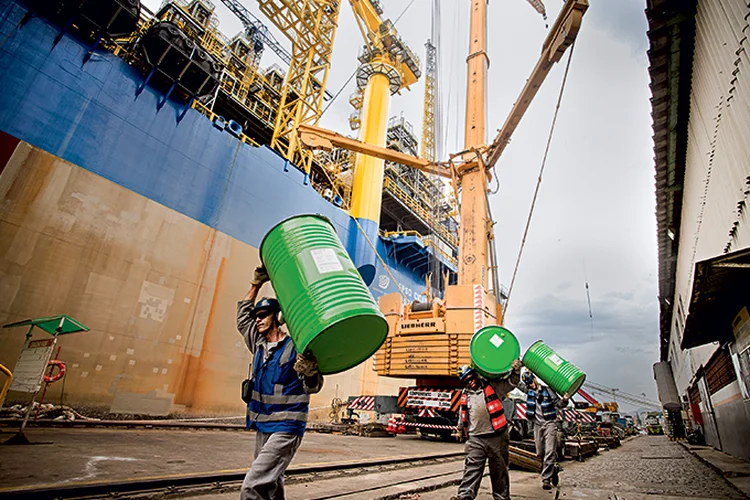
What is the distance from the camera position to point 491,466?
124 inches

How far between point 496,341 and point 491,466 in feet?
3.68

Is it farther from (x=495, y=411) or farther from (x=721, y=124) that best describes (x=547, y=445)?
(x=721, y=124)

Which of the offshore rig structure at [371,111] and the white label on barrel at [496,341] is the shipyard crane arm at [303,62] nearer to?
the offshore rig structure at [371,111]

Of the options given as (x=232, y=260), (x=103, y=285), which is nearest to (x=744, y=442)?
(x=232, y=260)

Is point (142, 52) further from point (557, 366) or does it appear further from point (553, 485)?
point (553, 485)

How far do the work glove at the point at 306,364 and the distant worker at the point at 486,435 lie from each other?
2068 millimetres

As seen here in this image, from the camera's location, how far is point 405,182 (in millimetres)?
26344

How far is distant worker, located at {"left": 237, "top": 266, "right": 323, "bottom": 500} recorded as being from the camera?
1.79m

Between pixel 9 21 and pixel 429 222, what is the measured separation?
70.6ft

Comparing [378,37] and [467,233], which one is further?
[378,37]

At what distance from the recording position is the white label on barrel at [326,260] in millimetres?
1875

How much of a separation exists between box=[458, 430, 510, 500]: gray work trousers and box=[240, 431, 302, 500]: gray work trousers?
1839mm

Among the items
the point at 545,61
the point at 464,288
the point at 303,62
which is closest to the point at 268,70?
the point at 303,62

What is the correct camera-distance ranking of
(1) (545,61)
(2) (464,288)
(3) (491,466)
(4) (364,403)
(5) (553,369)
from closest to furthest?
(3) (491,466)
(5) (553,369)
(2) (464,288)
(1) (545,61)
(4) (364,403)
